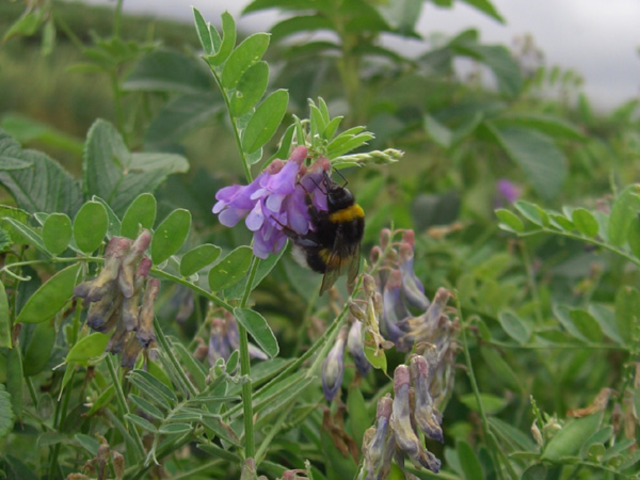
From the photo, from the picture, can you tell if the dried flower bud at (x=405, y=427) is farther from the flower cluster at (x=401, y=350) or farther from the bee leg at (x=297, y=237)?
the bee leg at (x=297, y=237)

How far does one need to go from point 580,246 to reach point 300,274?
2.11ft

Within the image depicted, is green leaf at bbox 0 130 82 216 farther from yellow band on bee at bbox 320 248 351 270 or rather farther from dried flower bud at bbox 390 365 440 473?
dried flower bud at bbox 390 365 440 473

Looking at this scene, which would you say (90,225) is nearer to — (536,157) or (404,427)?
(404,427)

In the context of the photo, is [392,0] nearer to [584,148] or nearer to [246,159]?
[584,148]

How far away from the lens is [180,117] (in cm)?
138

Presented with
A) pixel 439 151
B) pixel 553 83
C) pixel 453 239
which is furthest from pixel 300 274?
pixel 553 83

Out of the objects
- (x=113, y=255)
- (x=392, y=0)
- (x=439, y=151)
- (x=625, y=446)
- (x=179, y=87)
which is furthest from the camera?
(x=439, y=151)

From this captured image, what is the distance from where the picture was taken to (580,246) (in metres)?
1.51

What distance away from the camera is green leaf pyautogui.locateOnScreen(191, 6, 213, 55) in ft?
2.09

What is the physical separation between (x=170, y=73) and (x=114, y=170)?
658 mm

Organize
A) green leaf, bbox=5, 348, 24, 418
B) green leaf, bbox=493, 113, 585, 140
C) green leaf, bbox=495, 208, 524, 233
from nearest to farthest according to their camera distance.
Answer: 1. green leaf, bbox=5, 348, 24, 418
2. green leaf, bbox=495, 208, 524, 233
3. green leaf, bbox=493, 113, 585, 140

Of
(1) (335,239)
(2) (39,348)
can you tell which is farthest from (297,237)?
(2) (39,348)

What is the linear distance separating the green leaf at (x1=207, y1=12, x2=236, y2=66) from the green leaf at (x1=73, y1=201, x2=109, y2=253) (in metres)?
0.16

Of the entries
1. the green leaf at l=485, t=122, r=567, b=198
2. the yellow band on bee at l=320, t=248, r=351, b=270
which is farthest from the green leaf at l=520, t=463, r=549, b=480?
the green leaf at l=485, t=122, r=567, b=198
